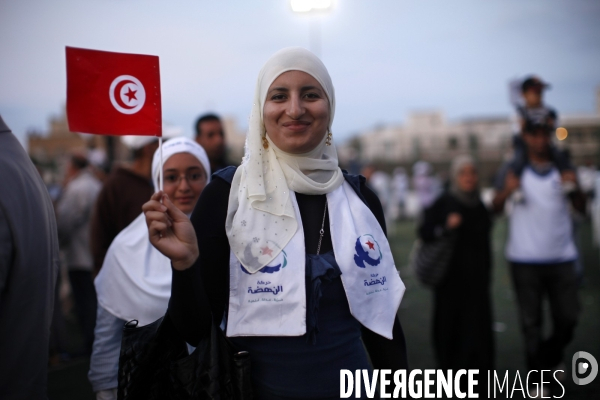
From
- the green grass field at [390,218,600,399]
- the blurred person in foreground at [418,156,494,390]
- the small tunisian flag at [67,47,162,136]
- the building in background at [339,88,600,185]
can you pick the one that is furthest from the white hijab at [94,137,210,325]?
the building in background at [339,88,600,185]

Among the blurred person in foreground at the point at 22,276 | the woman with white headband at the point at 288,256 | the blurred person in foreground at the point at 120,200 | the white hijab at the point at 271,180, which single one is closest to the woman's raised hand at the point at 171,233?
the woman with white headband at the point at 288,256

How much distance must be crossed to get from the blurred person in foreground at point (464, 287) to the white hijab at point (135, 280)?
298cm

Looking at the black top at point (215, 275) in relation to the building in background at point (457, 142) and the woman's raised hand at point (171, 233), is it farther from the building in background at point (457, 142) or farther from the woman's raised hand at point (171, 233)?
the building in background at point (457, 142)

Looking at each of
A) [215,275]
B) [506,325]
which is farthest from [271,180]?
[506,325]

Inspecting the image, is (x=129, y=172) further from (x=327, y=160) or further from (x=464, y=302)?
(x=464, y=302)

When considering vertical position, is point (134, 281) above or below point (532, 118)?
below

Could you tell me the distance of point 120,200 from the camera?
423cm

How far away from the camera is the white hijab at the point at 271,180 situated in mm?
2102

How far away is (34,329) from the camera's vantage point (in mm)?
1880

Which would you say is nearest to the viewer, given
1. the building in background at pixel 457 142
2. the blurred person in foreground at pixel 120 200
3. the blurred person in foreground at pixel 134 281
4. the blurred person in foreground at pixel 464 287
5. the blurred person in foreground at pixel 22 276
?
the blurred person in foreground at pixel 22 276

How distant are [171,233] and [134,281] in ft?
3.18

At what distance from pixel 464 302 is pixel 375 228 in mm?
3050

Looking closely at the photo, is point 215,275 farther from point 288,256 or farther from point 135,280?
point 135,280

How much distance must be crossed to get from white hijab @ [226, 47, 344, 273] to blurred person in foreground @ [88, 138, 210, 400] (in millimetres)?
660
